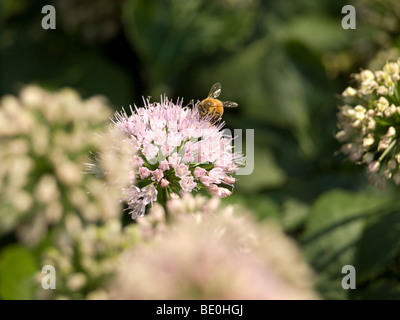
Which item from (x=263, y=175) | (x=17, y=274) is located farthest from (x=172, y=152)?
(x=263, y=175)

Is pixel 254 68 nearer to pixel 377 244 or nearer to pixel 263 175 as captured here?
pixel 263 175

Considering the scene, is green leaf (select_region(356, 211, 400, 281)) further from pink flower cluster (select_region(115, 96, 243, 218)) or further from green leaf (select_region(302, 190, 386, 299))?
pink flower cluster (select_region(115, 96, 243, 218))

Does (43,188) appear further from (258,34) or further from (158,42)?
(258,34)

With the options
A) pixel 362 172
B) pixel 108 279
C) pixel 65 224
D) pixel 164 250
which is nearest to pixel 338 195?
pixel 362 172

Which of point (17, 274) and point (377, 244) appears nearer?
point (377, 244)

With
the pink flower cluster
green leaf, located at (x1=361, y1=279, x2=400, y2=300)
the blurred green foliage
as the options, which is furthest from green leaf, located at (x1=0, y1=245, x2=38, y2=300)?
green leaf, located at (x1=361, y1=279, x2=400, y2=300)
